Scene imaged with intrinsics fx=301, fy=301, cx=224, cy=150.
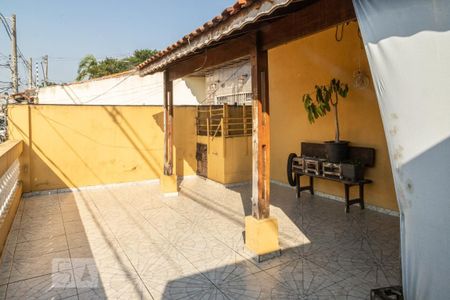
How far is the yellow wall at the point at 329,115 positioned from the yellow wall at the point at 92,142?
9.10 feet

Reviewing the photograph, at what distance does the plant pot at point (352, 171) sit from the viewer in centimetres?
520

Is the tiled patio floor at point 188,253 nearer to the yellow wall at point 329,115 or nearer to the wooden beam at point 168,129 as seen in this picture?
the yellow wall at point 329,115

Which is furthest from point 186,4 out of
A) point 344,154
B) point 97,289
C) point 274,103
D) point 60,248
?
point 97,289

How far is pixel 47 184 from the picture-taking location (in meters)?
7.22

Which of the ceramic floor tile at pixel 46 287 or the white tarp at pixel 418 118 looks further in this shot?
the ceramic floor tile at pixel 46 287

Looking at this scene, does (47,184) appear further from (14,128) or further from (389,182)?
(389,182)

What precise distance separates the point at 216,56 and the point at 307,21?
73.3 inches

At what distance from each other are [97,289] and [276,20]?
11.5 ft

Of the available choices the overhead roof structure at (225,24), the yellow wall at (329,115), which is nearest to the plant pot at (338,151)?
the yellow wall at (329,115)

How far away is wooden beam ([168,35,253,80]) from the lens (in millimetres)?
4004

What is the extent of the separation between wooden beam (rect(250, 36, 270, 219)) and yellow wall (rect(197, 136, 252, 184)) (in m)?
4.08

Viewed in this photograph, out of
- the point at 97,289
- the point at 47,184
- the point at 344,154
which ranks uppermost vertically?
the point at 344,154

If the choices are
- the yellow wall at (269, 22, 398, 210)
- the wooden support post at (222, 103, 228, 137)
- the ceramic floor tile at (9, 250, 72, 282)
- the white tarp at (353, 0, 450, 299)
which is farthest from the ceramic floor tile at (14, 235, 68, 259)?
the yellow wall at (269, 22, 398, 210)

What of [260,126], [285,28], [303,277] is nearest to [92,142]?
[260,126]
